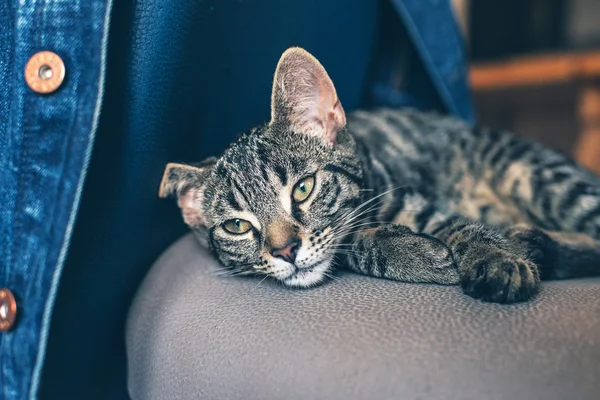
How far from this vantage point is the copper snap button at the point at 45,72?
0.65m

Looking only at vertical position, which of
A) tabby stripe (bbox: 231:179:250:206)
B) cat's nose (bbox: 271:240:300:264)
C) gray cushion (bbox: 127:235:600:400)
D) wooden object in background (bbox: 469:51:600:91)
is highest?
wooden object in background (bbox: 469:51:600:91)

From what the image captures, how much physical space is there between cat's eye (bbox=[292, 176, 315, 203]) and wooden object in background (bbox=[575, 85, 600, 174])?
2.54 m

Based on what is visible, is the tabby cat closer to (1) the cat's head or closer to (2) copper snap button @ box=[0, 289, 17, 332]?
(1) the cat's head

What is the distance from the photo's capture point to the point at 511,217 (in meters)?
1.22

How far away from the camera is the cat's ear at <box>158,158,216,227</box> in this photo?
0.85 meters

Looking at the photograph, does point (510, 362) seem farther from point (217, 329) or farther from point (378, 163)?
point (378, 163)

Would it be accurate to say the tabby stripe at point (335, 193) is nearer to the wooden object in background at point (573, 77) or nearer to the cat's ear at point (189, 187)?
the cat's ear at point (189, 187)

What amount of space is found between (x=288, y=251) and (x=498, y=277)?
32cm

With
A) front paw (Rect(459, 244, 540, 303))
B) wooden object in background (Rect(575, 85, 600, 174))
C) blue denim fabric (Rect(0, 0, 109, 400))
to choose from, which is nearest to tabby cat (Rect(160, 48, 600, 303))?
front paw (Rect(459, 244, 540, 303))

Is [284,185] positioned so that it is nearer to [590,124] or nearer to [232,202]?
[232,202]

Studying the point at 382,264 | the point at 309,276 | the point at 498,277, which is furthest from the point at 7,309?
the point at 498,277

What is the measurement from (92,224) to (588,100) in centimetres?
304

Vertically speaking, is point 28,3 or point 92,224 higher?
point 28,3

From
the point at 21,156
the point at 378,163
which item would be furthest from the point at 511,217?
the point at 21,156
